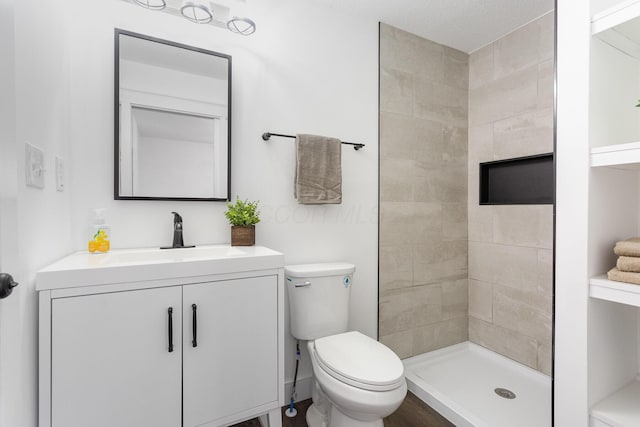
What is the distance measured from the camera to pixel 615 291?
2.97 feet

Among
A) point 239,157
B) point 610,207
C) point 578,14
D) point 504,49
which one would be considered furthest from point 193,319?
point 504,49

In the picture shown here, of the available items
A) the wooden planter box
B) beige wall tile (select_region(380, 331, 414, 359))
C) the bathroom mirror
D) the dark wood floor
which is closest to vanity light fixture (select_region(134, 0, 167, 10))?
the bathroom mirror

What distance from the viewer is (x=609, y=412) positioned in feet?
3.11

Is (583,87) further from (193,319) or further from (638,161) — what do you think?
(193,319)

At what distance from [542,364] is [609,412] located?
1249 millimetres

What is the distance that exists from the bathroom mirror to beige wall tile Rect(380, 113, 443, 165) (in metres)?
1.05

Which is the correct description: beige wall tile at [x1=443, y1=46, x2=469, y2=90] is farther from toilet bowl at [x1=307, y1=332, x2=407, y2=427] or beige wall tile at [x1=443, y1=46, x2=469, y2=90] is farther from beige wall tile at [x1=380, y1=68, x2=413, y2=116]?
toilet bowl at [x1=307, y1=332, x2=407, y2=427]

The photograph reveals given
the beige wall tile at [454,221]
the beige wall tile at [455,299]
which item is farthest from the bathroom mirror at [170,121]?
the beige wall tile at [455,299]

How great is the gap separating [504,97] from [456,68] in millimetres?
441

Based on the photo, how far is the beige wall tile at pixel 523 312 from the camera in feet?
6.56

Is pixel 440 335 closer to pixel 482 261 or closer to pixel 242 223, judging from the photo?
pixel 482 261

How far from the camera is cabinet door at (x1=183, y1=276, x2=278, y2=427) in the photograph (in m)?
1.20

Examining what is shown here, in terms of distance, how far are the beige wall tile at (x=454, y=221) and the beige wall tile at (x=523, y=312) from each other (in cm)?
46

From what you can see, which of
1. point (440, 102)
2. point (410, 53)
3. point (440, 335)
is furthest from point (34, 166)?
point (440, 335)
